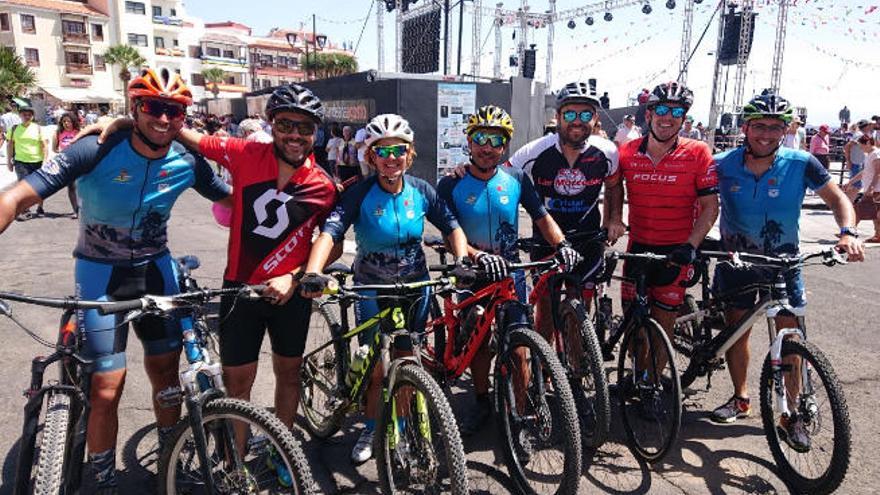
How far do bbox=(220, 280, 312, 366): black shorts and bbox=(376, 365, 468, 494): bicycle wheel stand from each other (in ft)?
2.67

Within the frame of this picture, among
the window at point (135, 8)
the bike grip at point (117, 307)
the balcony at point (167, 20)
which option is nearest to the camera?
the bike grip at point (117, 307)

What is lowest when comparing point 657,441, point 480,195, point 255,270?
point 657,441

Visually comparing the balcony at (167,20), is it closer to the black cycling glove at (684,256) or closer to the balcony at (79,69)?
the balcony at (79,69)

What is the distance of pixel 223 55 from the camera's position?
3386 inches

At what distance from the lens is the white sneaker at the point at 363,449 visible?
3.79 metres

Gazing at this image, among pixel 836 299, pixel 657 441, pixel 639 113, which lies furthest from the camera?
pixel 639 113

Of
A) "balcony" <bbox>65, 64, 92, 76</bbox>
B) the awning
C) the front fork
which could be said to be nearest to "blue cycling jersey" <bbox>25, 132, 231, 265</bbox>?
the front fork

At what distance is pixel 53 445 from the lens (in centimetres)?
250

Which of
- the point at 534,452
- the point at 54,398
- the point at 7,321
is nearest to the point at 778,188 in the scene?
the point at 534,452

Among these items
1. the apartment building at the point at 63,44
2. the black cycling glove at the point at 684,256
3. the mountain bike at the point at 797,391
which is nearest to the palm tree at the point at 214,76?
the apartment building at the point at 63,44

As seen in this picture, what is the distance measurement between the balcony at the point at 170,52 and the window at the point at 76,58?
11.5 meters

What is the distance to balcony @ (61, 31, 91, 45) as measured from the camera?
2552 inches

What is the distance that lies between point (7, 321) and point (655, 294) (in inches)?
264

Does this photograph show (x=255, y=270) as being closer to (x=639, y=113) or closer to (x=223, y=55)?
(x=639, y=113)
